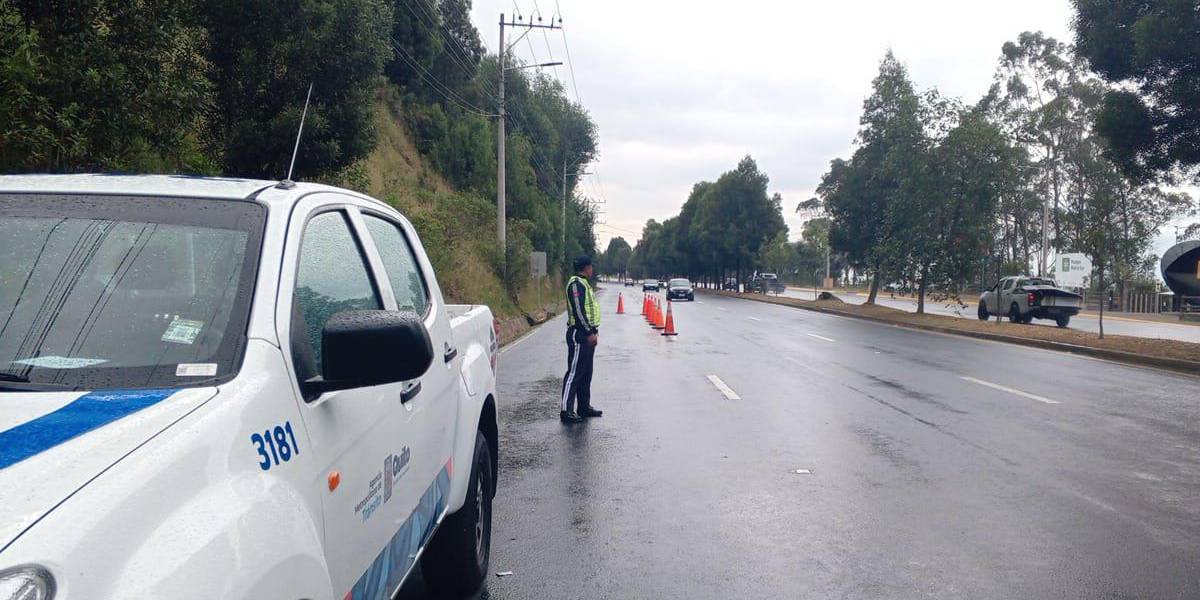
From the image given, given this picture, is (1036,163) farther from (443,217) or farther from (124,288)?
(124,288)

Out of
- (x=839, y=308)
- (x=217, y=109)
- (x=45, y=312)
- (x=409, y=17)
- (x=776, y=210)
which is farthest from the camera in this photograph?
(x=776, y=210)

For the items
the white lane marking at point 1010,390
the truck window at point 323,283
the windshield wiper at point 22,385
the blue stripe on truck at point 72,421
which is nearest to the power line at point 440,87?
the white lane marking at point 1010,390

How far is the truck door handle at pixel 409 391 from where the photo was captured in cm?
299

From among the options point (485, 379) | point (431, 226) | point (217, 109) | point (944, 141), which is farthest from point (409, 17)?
point (485, 379)

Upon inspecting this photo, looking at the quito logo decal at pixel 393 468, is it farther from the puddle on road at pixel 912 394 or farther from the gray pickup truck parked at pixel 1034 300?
the gray pickup truck parked at pixel 1034 300

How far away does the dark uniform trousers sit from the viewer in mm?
9305

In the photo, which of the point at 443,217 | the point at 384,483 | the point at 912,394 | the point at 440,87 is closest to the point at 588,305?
the point at 912,394

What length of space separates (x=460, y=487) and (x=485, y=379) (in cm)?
85

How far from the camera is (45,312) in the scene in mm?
2154

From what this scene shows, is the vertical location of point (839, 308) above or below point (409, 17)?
below

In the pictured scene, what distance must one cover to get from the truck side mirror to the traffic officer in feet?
22.6

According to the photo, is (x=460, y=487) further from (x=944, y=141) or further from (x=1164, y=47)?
(x=944, y=141)

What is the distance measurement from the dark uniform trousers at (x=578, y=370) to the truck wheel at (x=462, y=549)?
488 cm

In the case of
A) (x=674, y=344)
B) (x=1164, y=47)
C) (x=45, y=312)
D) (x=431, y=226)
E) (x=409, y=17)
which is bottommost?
(x=674, y=344)
